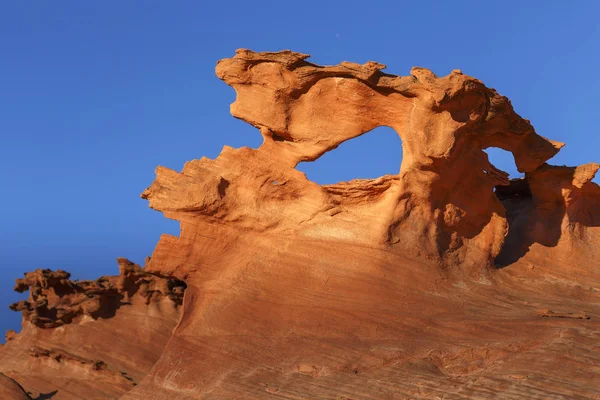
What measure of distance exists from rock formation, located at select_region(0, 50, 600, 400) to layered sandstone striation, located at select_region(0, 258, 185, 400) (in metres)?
0.63

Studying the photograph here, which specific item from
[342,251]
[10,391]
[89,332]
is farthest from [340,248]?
[10,391]

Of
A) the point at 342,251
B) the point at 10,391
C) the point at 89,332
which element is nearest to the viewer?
the point at 10,391

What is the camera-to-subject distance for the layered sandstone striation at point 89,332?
9.36 meters

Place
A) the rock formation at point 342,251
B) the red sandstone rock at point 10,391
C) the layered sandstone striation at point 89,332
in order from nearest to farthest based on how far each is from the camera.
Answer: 1. the rock formation at point 342,251
2. the red sandstone rock at point 10,391
3. the layered sandstone striation at point 89,332

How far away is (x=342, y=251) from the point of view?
8.53 metres

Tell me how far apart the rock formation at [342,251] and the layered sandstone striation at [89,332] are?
0.63m

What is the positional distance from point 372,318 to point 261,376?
4.92 feet

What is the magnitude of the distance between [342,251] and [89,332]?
426cm

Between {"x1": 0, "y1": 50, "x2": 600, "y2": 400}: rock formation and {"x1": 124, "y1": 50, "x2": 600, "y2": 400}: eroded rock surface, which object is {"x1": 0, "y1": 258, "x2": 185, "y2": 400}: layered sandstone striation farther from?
{"x1": 124, "y1": 50, "x2": 600, "y2": 400}: eroded rock surface

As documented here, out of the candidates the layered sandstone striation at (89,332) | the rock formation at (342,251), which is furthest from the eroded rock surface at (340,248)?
the layered sandstone striation at (89,332)

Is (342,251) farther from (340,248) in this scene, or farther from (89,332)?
(89,332)

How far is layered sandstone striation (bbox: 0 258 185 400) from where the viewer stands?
9.36m

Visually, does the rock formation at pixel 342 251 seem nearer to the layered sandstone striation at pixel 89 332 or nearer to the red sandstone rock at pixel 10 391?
the layered sandstone striation at pixel 89 332

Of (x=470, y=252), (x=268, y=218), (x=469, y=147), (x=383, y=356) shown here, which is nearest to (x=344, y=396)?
(x=383, y=356)
